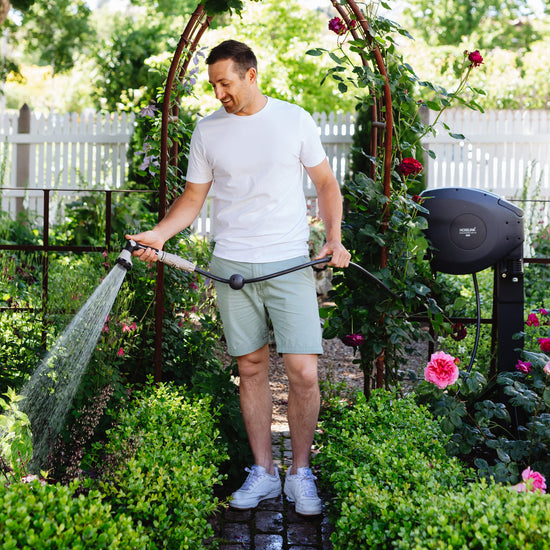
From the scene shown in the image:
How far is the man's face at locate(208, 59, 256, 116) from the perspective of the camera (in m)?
2.45

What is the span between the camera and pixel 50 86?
109 feet

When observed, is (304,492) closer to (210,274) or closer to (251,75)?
(210,274)

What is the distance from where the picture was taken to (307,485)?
8.58 feet

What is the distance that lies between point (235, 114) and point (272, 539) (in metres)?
1.49

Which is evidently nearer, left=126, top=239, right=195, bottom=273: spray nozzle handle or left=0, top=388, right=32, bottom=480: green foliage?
left=0, top=388, right=32, bottom=480: green foliage

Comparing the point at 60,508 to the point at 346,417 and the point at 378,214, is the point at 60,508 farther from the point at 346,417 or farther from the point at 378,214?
the point at 378,214

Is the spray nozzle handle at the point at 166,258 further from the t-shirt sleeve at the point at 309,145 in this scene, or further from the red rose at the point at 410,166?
the red rose at the point at 410,166

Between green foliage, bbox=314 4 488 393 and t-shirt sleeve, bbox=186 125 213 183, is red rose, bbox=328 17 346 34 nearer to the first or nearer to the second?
green foliage, bbox=314 4 488 393

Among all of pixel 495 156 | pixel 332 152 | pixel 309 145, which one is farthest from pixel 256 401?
pixel 495 156

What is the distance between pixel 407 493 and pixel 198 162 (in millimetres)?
1391

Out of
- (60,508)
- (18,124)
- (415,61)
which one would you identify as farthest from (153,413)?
(415,61)

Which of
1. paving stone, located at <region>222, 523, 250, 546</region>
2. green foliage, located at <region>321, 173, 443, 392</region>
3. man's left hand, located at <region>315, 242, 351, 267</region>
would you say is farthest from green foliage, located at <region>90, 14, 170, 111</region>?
paving stone, located at <region>222, 523, 250, 546</region>

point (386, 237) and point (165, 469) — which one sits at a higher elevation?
point (386, 237)

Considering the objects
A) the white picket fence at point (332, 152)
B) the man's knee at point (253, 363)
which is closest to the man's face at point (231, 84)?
the man's knee at point (253, 363)
